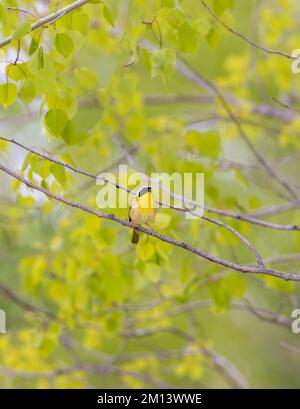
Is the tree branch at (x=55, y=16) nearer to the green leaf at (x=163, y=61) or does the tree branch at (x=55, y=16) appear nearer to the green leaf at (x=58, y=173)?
the green leaf at (x=163, y=61)

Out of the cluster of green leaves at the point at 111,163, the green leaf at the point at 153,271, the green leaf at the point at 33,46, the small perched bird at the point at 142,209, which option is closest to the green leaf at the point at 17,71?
the cluster of green leaves at the point at 111,163

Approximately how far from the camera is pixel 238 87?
3.89 meters

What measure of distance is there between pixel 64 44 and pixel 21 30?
158mm

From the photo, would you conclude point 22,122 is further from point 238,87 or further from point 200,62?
point 200,62

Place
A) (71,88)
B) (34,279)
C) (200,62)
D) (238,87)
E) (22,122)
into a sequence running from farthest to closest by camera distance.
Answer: (200,62) < (22,122) < (238,87) < (34,279) < (71,88)

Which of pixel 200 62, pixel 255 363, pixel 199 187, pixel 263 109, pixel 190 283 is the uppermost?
pixel 200 62

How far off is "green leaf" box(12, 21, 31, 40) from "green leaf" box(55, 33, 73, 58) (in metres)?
0.12

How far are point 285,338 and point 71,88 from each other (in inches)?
179

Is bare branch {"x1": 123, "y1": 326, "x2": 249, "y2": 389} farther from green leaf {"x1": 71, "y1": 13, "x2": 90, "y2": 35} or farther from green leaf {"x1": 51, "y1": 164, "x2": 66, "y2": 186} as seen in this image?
green leaf {"x1": 71, "y1": 13, "x2": 90, "y2": 35}

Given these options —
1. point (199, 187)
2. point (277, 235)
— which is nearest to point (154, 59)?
point (199, 187)

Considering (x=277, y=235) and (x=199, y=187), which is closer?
(x=199, y=187)

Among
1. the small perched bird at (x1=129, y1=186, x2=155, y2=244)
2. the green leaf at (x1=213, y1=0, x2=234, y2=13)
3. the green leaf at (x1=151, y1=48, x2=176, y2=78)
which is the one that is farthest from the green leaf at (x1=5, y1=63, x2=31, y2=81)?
the green leaf at (x1=213, y1=0, x2=234, y2=13)

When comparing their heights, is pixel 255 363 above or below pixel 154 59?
above

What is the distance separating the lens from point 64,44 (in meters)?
1.81
